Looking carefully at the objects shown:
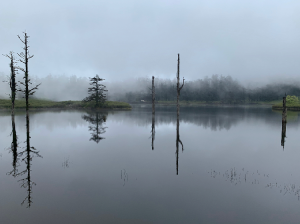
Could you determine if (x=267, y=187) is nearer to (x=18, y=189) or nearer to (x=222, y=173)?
(x=222, y=173)

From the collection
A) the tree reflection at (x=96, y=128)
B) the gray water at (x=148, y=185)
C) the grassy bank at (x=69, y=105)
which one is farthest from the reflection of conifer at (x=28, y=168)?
the grassy bank at (x=69, y=105)

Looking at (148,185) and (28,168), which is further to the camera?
(28,168)

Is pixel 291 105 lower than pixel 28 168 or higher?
higher

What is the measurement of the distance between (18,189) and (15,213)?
221 cm

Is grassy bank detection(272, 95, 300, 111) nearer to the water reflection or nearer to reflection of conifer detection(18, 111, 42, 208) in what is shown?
the water reflection

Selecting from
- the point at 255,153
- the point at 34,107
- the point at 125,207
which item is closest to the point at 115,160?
the point at 125,207

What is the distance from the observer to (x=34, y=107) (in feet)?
272

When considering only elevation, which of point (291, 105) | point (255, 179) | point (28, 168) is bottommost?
point (255, 179)

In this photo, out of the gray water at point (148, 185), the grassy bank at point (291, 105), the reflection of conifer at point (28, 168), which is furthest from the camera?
the grassy bank at point (291, 105)

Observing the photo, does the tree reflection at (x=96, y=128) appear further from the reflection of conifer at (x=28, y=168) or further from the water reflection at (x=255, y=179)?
the water reflection at (x=255, y=179)

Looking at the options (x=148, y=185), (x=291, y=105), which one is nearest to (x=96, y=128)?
(x=148, y=185)

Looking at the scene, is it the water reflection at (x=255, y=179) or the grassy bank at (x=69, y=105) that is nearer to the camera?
Answer: the water reflection at (x=255, y=179)

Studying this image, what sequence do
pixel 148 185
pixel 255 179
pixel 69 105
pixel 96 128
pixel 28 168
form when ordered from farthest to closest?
pixel 69 105
pixel 96 128
pixel 28 168
pixel 255 179
pixel 148 185

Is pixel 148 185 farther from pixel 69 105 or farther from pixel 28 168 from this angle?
pixel 69 105
